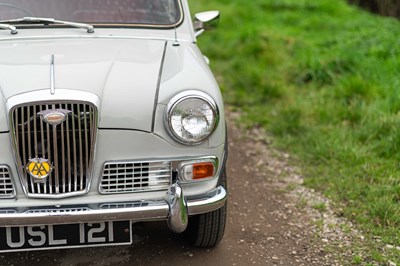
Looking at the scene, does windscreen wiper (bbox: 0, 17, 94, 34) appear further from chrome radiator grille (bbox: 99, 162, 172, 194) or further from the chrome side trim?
the chrome side trim

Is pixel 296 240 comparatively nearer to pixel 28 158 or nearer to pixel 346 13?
pixel 28 158

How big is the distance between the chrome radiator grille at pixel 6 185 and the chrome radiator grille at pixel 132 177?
0.41 metres

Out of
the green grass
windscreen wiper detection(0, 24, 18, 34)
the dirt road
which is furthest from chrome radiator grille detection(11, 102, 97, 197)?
the green grass

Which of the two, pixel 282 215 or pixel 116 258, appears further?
pixel 282 215

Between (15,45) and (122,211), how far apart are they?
47.4 inches

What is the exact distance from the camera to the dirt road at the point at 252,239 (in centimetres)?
377

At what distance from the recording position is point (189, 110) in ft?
10.9

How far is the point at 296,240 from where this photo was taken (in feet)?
13.3

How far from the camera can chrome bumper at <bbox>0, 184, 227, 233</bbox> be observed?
312cm

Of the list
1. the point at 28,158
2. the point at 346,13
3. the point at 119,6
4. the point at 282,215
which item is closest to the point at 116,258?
the point at 28,158

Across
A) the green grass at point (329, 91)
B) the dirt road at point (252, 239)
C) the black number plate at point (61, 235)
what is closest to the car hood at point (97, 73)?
the black number plate at point (61, 235)

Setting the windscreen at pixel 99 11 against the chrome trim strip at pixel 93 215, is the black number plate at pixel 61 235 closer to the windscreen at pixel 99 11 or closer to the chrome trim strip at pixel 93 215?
the chrome trim strip at pixel 93 215

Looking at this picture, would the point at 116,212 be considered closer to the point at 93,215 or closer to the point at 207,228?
the point at 93,215

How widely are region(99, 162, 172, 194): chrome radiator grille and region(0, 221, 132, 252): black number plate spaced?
0.56 feet
